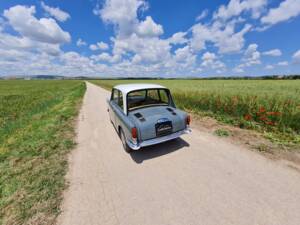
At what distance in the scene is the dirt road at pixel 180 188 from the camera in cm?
195

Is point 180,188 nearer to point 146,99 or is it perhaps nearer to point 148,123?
point 148,123

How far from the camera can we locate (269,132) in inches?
173

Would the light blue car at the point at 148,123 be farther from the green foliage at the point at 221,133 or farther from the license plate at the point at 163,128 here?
the green foliage at the point at 221,133

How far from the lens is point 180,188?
245 centimetres

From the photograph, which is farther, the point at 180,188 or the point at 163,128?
the point at 163,128

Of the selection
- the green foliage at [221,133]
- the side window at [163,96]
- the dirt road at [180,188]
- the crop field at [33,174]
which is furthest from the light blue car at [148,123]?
the crop field at [33,174]

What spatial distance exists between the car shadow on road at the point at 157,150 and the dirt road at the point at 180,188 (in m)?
0.02

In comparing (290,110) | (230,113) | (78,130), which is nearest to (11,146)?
(78,130)

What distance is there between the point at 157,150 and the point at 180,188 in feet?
4.69

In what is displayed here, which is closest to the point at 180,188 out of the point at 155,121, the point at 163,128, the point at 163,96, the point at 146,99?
the point at 163,128

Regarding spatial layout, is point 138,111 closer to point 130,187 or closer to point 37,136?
point 130,187

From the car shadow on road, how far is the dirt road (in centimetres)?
2

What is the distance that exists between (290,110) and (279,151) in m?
2.35

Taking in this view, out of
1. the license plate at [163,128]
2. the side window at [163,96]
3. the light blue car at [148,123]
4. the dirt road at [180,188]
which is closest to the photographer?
the dirt road at [180,188]
